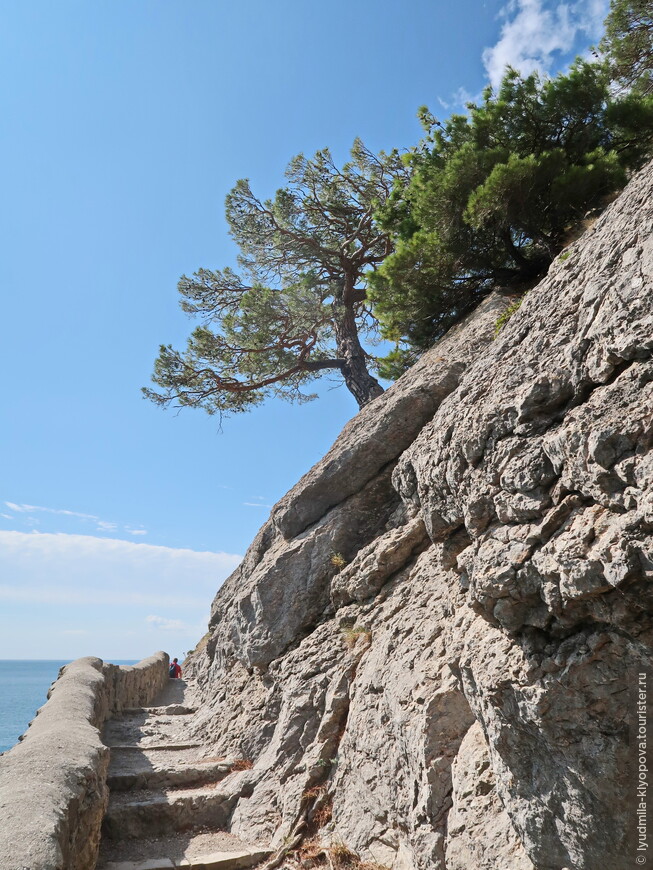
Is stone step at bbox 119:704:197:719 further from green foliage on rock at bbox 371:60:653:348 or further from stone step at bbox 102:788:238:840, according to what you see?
green foliage on rock at bbox 371:60:653:348

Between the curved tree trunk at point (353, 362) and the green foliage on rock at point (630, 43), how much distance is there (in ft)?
27.8

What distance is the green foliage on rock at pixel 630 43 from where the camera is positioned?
34.7ft

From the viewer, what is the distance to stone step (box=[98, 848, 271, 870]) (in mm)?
6694

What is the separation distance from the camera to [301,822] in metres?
6.92

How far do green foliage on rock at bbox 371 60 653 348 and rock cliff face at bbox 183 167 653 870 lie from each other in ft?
6.90

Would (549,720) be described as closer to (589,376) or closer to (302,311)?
(589,376)

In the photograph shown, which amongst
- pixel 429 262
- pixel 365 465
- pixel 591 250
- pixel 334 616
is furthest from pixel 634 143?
pixel 334 616

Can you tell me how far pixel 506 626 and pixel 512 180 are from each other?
6897mm

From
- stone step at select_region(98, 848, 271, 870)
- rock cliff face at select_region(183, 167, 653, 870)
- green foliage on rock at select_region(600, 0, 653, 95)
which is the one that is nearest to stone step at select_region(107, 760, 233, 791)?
rock cliff face at select_region(183, 167, 653, 870)

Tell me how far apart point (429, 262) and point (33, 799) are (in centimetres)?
969

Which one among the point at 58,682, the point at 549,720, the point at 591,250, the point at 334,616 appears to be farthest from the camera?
the point at 58,682

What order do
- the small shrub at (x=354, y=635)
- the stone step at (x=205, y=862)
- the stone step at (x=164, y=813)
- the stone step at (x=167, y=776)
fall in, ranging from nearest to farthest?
the stone step at (x=205, y=862) < the stone step at (x=164, y=813) < the small shrub at (x=354, y=635) < the stone step at (x=167, y=776)

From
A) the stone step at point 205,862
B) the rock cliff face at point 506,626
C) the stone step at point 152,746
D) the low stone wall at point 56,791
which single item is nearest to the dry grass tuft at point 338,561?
the rock cliff face at point 506,626

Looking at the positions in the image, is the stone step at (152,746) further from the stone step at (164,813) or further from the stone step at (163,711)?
the stone step at (163,711)
